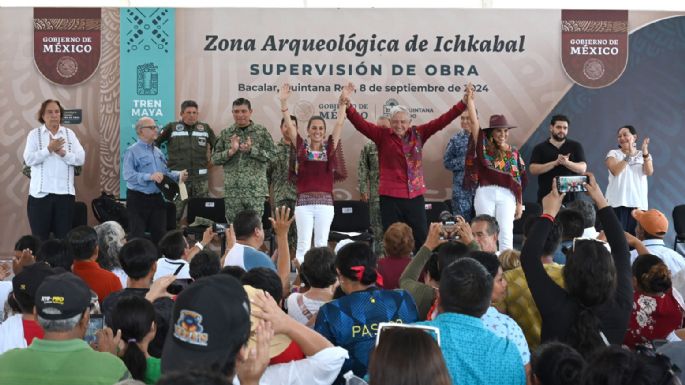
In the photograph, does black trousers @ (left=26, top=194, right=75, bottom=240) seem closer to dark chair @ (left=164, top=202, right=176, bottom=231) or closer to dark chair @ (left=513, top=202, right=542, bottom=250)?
dark chair @ (left=164, top=202, right=176, bottom=231)

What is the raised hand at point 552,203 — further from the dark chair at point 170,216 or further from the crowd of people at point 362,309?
the dark chair at point 170,216

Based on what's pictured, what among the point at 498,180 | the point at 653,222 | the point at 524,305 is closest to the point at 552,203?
the point at 524,305

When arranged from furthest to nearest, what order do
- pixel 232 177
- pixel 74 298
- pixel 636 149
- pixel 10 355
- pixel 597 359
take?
pixel 636 149 → pixel 232 177 → pixel 74 298 → pixel 10 355 → pixel 597 359

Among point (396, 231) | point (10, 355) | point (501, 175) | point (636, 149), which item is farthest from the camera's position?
point (636, 149)

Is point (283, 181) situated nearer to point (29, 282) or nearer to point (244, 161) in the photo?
point (244, 161)

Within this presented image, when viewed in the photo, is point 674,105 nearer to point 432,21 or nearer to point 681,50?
point 681,50

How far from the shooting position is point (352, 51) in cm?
898

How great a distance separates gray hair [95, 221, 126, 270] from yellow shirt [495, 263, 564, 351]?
2450 mm

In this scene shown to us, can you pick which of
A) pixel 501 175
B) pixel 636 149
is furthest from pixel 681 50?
pixel 501 175

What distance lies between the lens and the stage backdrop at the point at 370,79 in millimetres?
8914

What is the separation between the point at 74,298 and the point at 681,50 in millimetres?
8083

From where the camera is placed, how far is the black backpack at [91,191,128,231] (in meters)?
8.49

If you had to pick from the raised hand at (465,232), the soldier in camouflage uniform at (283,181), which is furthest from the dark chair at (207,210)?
the raised hand at (465,232)

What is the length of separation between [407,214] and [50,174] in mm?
3219
